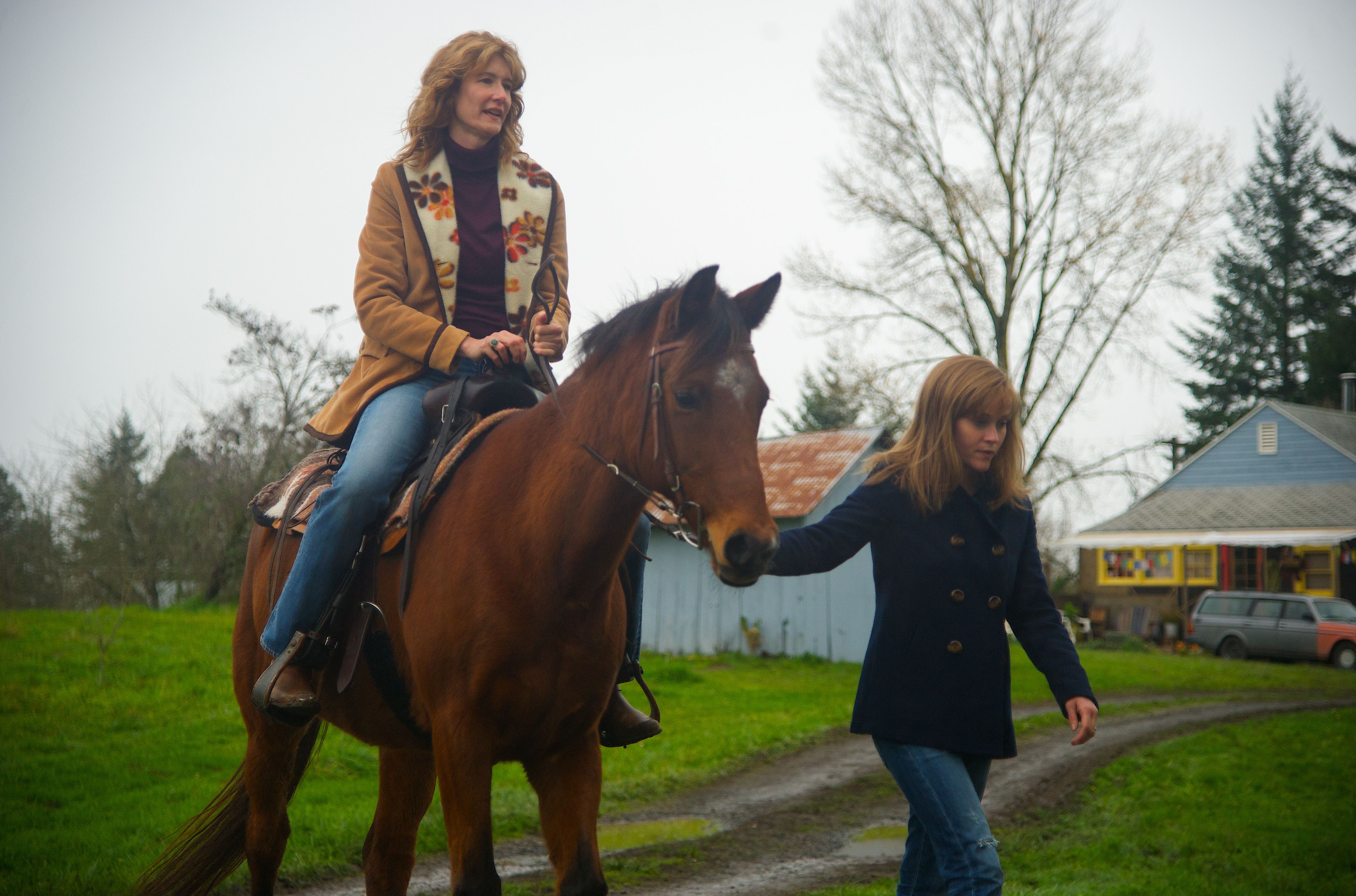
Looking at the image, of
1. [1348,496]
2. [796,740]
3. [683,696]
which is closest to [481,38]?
[796,740]

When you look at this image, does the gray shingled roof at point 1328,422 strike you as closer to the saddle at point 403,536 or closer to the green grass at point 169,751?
the green grass at point 169,751

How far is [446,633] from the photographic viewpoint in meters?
2.86

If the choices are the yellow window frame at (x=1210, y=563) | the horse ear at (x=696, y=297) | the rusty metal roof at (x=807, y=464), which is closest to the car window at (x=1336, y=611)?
the yellow window frame at (x=1210, y=563)

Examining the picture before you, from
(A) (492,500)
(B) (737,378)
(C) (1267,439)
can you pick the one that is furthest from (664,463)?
(C) (1267,439)

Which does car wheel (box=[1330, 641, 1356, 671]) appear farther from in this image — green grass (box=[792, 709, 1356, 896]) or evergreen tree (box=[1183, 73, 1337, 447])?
evergreen tree (box=[1183, 73, 1337, 447])

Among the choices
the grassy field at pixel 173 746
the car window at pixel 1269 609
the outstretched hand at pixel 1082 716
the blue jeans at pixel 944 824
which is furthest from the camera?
the car window at pixel 1269 609

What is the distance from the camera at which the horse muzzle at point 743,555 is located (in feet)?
7.50

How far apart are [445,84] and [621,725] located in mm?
2489

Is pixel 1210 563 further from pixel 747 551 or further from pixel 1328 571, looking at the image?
pixel 747 551

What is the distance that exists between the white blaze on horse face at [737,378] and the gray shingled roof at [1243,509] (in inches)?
1315

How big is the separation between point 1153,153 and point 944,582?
24875 millimetres

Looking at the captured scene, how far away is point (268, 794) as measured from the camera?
410 cm

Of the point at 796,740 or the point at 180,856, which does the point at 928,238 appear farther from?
the point at 180,856

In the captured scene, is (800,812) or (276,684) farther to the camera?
(800,812)
